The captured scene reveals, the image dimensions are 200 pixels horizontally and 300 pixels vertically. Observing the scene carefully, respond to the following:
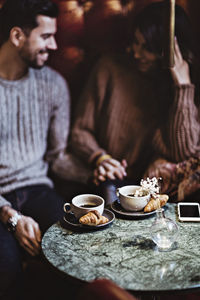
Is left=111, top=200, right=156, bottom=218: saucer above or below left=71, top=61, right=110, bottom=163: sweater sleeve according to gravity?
below

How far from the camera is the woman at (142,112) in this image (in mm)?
1614

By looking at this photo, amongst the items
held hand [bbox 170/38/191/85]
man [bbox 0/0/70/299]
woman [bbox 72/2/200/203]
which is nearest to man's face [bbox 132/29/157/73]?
woman [bbox 72/2/200/203]

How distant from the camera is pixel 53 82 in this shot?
179 centimetres

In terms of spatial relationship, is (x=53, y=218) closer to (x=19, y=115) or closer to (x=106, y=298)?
(x=19, y=115)

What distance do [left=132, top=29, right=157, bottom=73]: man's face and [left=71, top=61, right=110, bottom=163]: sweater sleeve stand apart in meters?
0.16

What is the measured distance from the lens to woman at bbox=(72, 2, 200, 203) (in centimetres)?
161

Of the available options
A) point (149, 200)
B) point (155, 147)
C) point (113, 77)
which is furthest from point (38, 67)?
point (149, 200)

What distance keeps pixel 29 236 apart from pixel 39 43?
0.85 m

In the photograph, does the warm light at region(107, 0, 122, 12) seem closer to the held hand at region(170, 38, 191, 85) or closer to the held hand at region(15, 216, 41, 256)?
the held hand at region(170, 38, 191, 85)

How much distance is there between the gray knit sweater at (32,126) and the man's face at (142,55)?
38 centimetres

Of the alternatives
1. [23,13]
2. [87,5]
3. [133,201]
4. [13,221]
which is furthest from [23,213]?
[87,5]

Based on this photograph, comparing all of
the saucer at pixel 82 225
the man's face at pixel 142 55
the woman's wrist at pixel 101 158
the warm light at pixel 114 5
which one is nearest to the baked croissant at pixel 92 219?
the saucer at pixel 82 225

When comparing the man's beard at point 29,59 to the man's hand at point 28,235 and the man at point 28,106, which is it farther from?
the man's hand at point 28,235

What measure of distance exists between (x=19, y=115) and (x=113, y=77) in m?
0.47
